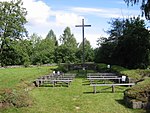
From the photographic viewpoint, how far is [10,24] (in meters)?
57.3

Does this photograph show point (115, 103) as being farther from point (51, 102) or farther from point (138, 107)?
point (51, 102)

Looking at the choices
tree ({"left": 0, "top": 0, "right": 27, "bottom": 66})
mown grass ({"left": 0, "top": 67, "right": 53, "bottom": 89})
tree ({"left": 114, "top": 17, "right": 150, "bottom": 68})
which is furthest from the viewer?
tree ({"left": 0, "top": 0, "right": 27, "bottom": 66})

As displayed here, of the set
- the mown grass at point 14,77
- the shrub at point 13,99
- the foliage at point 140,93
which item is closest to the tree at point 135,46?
the mown grass at point 14,77

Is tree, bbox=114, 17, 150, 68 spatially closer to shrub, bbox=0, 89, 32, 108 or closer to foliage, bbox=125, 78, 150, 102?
foliage, bbox=125, 78, 150, 102

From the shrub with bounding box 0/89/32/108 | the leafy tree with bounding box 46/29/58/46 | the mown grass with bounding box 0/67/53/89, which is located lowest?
the shrub with bounding box 0/89/32/108

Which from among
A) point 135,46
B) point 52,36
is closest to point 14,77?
point 135,46

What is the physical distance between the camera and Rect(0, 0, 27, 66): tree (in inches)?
2238

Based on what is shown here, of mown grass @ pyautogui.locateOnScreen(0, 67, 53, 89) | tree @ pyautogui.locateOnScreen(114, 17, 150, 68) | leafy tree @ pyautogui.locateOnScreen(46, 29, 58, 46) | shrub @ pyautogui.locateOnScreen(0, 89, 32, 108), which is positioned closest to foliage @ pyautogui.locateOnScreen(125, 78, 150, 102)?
shrub @ pyautogui.locateOnScreen(0, 89, 32, 108)

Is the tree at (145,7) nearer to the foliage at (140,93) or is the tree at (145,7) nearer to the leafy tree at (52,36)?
the foliage at (140,93)

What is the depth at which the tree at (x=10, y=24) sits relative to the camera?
56.8 metres

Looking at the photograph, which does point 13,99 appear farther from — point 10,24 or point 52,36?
point 52,36

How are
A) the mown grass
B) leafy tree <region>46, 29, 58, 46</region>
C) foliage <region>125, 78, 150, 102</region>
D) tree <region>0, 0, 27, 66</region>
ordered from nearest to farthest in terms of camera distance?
foliage <region>125, 78, 150, 102</region>
the mown grass
tree <region>0, 0, 27, 66</region>
leafy tree <region>46, 29, 58, 46</region>

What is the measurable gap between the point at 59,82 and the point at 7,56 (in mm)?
38039

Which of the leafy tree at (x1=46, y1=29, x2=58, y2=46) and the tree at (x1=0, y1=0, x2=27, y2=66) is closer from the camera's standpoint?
the tree at (x1=0, y1=0, x2=27, y2=66)
